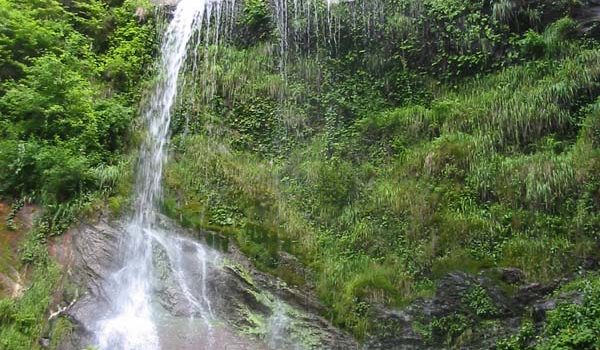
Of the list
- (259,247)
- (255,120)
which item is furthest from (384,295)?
(255,120)

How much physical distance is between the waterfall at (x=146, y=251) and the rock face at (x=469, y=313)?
2682mm

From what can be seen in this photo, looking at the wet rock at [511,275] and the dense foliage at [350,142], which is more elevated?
the dense foliage at [350,142]

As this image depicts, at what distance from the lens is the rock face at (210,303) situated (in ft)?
24.6

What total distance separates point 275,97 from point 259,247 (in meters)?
3.52

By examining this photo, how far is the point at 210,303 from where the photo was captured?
794 centimetres

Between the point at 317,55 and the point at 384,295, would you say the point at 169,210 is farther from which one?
the point at 317,55

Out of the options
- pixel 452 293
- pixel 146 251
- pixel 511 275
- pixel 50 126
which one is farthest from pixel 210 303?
pixel 50 126

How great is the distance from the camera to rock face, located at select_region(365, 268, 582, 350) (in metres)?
6.92

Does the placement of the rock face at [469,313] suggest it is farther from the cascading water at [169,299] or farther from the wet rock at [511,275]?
the cascading water at [169,299]

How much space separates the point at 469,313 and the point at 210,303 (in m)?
3.56

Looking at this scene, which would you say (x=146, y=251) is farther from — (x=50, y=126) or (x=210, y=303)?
(x=50, y=126)

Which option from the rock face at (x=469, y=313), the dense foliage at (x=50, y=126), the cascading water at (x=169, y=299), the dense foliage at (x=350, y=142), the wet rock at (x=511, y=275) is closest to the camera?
the rock face at (x=469, y=313)

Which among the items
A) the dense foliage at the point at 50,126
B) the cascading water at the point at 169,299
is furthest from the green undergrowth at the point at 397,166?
the dense foliage at the point at 50,126

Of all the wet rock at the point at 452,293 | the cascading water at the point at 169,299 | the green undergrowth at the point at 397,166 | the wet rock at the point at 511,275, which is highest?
the green undergrowth at the point at 397,166
